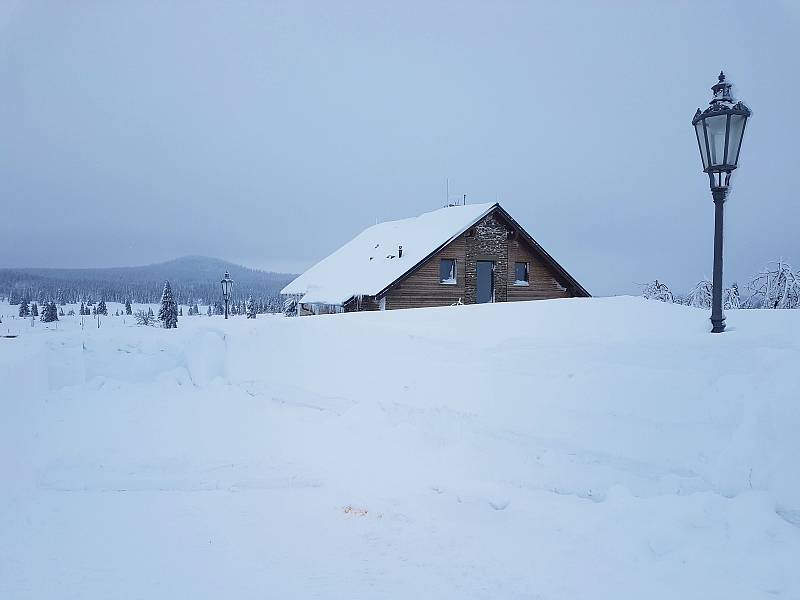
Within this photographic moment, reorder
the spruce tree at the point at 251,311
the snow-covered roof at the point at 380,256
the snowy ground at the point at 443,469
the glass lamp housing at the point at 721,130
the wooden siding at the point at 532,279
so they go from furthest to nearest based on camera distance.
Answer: the spruce tree at the point at 251,311
the wooden siding at the point at 532,279
the snow-covered roof at the point at 380,256
the glass lamp housing at the point at 721,130
the snowy ground at the point at 443,469

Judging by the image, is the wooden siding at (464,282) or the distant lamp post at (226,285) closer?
the wooden siding at (464,282)

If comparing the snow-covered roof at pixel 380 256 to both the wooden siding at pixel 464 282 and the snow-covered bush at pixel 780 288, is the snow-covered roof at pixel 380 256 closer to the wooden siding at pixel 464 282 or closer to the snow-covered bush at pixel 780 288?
the wooden siding at pixel 464 282

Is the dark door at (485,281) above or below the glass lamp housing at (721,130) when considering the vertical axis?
below

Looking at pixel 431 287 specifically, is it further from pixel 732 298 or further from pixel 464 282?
pixel 732 298

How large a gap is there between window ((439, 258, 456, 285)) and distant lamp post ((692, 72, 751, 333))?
54.8ft

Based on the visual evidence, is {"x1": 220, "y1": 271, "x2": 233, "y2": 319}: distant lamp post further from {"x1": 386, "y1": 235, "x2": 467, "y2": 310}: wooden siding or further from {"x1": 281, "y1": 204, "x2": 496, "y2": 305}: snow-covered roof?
{"x1": 386, "y1": 235, "x2": 467, "y2": 310}: wooden siding

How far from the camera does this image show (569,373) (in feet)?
19.6

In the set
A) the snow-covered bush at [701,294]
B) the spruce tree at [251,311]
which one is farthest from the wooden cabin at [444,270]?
the spruce tree at [251,311]

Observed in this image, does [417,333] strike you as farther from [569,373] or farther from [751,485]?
[751,485]

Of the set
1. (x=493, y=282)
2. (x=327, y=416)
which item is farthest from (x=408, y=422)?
(x=493, y=282)

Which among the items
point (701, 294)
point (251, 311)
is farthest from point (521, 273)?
point (251, 311)

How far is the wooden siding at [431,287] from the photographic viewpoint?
2133 cm

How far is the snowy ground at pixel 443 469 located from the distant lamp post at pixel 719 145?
2.19ft

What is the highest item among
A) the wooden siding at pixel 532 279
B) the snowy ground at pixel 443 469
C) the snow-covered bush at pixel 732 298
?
the wooden siding at pixel 532 279
